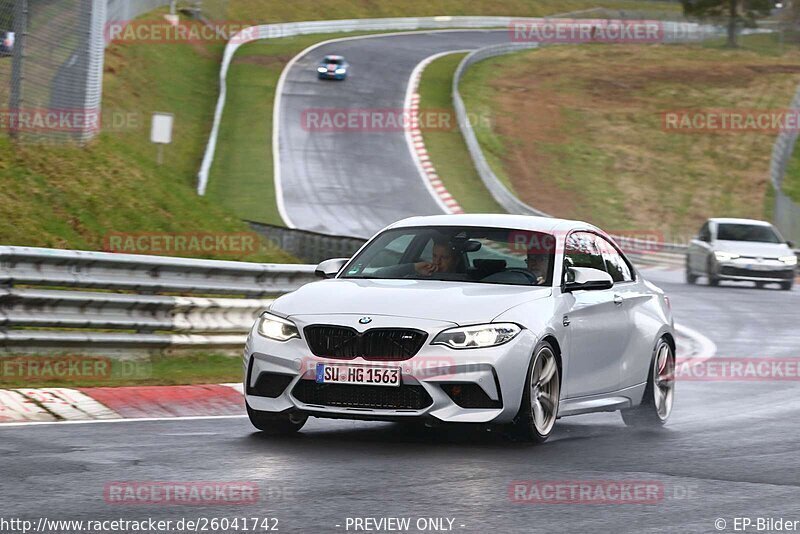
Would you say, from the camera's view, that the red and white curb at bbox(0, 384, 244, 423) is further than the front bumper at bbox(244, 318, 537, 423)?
Yes

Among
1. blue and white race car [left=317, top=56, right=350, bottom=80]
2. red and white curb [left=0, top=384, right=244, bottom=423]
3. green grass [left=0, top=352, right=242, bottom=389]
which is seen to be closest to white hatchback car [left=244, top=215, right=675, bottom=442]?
red and white curb [left=0, top=384, right=244, bottom=423]

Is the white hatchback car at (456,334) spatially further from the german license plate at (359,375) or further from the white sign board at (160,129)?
the white sign board at (160,129)

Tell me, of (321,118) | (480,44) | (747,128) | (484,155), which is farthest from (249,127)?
(480,44)

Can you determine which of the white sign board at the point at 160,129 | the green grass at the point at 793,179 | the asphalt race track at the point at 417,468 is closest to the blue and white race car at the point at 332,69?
the green grass at the point at 793,179

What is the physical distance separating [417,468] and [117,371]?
17.3 ft

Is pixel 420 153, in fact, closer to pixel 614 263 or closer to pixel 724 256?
pixel 724 256

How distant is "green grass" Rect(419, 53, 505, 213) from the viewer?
4278 centimetres

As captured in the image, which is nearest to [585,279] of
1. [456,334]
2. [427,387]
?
[456,334]

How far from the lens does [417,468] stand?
7.86 metres

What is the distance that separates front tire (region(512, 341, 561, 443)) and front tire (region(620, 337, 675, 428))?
168 centimetres

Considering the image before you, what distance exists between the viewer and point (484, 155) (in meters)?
48.4

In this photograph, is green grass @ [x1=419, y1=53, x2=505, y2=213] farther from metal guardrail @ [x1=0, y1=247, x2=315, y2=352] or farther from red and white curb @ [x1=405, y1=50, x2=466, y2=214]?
metal guardrail @ [x1=0, y1=247, x2=315, y2=352]

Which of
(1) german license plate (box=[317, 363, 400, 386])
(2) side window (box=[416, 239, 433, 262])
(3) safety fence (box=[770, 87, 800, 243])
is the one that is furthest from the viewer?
(3) safety fence (box=[770, 87, 800, 243])

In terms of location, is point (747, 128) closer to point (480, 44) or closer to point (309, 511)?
point (480, 44)
